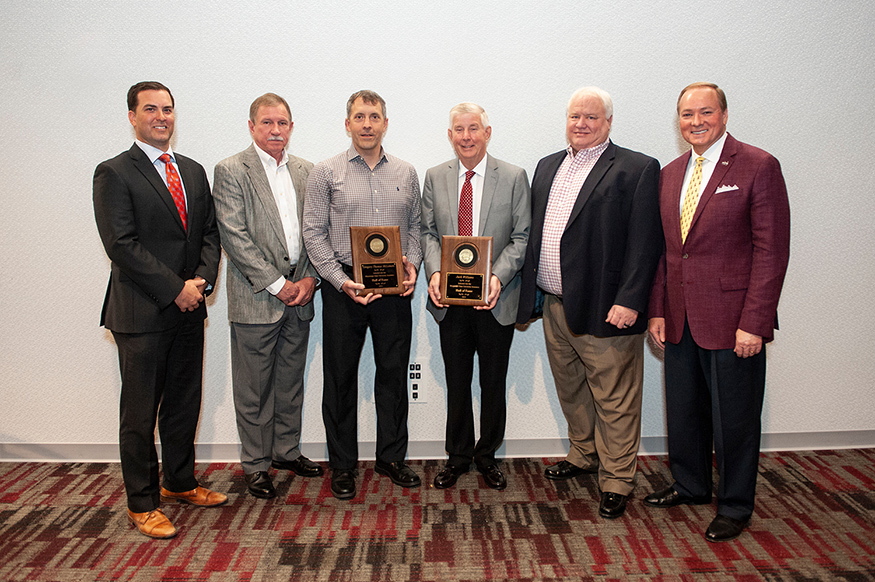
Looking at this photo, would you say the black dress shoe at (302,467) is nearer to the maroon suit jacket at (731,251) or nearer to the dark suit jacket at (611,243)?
the dark suit jacket at (611,243)

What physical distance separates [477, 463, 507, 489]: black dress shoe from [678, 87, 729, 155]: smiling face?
192 centimetres

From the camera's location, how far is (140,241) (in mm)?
2498

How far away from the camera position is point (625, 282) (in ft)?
8.45

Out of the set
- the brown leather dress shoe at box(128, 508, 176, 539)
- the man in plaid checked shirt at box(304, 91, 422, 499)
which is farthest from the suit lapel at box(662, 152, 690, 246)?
the brown leather dress shoe at box(128, 508, 176, 539)

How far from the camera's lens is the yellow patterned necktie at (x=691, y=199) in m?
2.50

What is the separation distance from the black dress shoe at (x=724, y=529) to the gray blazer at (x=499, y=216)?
4.31 feet

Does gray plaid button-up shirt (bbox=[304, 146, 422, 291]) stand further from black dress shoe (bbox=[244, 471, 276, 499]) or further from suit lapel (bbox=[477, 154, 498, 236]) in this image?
black dress shoe (bbox=[244, 471, 276, 499])

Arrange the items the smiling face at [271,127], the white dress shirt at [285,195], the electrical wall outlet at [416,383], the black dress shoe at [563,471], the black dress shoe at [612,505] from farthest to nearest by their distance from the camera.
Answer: the electrical wall outlet at [416,383], the black dress shoe at [563,471], the white dress shirt at [285,195], the smiling face at [271,127], the black dress shoe at [612,505]

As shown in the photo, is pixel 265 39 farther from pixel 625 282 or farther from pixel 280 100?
pixel 625 282

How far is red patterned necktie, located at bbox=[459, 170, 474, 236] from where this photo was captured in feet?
9.22

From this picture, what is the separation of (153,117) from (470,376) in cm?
200

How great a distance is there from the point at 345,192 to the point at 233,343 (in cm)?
102

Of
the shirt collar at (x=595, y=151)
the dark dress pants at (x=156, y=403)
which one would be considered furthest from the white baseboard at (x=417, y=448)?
the shirt collar at (x=595, y=151)

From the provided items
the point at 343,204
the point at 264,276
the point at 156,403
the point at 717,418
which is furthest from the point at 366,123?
the point at 717,418
